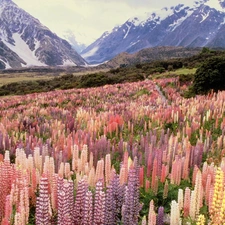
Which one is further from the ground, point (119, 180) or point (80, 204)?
point (119, 180)

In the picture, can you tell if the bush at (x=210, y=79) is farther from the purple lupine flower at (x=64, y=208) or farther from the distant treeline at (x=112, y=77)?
the purple lupine flower at (x=64, y=208)

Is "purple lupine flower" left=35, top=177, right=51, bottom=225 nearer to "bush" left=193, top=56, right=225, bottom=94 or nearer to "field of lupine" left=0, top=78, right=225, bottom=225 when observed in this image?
"field of lupine" left=0, top=78, right=225, bottom=225

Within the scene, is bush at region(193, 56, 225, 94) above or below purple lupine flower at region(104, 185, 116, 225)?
above

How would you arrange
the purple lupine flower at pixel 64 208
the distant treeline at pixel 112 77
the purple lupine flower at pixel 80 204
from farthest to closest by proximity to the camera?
1. the distant treeline at pixel 112 77
2. the purple lupine flower at pixel 80 204
3. the purple lupine flower at pixel 64 208

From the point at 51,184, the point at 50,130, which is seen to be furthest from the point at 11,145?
the point at 51,184

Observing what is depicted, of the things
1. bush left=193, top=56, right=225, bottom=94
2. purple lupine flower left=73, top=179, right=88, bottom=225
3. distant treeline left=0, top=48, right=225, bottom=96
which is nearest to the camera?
purple lupine flower left=73, top=179, right=88, bottom=225

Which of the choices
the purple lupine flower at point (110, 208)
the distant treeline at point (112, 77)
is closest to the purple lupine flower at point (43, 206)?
the purple lupine flower at point (110, 208)

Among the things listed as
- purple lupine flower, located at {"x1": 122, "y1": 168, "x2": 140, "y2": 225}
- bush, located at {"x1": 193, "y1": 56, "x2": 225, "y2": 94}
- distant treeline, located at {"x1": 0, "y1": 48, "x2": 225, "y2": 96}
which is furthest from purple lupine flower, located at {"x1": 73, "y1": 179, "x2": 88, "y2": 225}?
distant treeline, located at {"x1": 0, "y1": 48, "x2": 225, "y2": 96}

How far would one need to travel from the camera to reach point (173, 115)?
10.7 meters

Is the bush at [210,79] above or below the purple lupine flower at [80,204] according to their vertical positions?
above

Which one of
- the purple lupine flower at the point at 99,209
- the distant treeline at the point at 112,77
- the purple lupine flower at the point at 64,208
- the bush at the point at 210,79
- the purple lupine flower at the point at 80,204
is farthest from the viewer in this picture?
the distant treeline at the point at 112,77

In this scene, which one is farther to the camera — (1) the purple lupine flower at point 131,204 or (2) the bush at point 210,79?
(2) the bush at point 210,79

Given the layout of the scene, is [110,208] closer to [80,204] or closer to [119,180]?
[80,204]

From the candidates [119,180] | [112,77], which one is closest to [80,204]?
[119,180]
